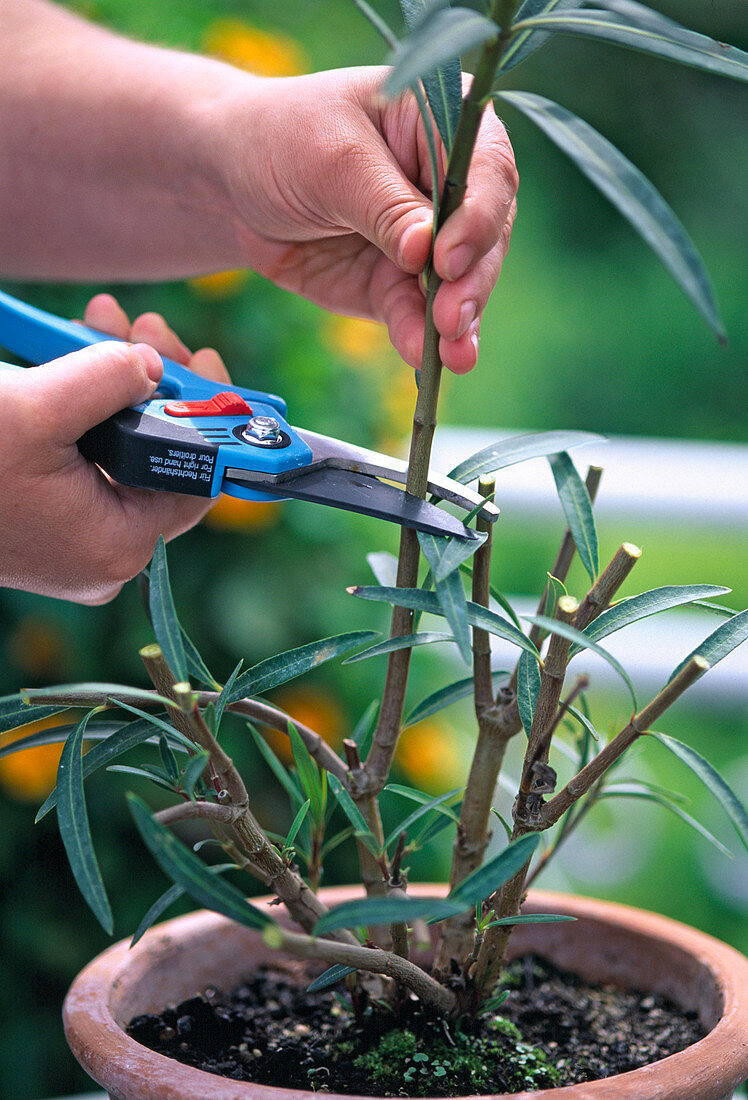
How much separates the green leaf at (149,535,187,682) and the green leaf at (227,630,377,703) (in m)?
0.06

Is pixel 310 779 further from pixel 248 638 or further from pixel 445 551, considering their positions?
pixel 248 638

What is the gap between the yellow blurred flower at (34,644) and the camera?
1110 mm

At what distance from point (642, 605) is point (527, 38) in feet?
0.88

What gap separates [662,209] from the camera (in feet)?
1.05

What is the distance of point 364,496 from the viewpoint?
1.83 feet

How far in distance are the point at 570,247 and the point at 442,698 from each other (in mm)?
4050

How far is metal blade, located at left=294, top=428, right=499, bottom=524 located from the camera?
1.83ft

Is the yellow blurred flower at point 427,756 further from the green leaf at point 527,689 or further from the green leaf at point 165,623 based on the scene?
the green leaf at point 165,623

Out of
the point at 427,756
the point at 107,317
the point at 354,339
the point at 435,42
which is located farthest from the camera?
the point at 354,339

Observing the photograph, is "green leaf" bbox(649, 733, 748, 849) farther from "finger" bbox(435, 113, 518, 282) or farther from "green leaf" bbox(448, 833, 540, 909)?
"finger" bbox(435, 113, 518, 282)

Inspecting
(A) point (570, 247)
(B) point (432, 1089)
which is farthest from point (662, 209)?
(A) point (570, 247)

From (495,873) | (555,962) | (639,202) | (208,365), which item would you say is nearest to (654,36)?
(639,202)

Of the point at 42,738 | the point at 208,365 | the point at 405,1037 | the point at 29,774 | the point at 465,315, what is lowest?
the point at 29,774

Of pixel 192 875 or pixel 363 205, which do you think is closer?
pixel 192 875
